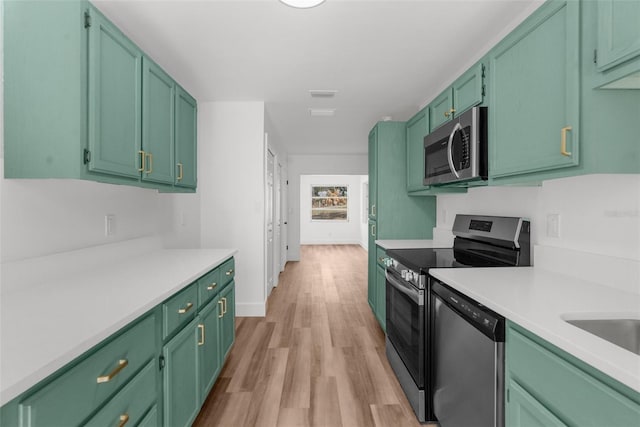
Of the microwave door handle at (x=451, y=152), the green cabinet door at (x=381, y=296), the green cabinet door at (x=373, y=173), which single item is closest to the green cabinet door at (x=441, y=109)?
the microwave door handle at (x=451, y=152)

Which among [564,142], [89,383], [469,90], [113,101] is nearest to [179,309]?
[89,383]

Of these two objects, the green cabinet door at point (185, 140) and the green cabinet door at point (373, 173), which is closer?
the green cabinet door at point (185, 140)

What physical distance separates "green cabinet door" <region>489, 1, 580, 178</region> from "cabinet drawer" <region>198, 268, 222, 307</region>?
5.82 ft

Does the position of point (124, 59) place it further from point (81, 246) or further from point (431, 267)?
point (431, 267)

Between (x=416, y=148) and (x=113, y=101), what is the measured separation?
2360 mm

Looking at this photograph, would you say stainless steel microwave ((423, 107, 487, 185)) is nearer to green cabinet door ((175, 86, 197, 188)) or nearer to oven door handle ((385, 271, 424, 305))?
oven door handle ((385, 271, 424, 305))

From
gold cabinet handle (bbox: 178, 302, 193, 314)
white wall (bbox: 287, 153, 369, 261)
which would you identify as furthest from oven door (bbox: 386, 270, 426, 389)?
white wall (bbox: 287, 153, 369, 261)

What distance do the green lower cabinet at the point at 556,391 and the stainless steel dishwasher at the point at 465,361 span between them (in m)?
0.05

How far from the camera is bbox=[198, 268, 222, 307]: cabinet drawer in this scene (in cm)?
181

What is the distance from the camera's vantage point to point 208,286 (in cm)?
193

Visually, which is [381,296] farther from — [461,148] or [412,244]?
[461,148]

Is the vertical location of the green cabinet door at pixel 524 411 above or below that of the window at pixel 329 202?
below

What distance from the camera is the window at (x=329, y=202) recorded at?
10.4 metres

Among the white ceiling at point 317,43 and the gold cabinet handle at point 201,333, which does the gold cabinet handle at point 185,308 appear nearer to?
the gold cabinet handle at point 201,333
